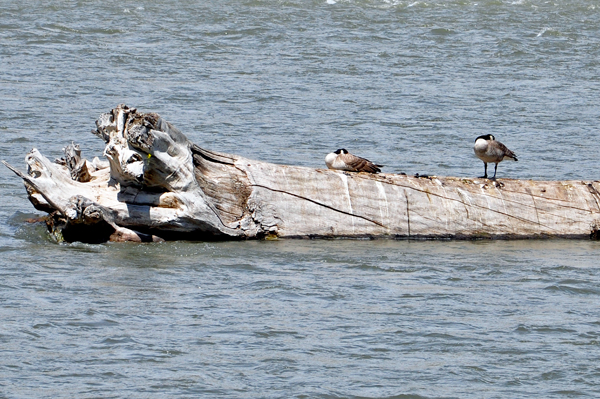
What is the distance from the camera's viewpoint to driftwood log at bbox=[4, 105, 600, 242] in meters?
10.3

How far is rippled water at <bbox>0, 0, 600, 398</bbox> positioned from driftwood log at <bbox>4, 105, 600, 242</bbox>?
0.77ft

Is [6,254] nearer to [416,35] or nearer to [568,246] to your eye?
[568,246]

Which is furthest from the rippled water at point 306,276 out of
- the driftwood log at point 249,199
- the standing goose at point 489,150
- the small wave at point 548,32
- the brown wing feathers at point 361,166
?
the small wave at point 548,32

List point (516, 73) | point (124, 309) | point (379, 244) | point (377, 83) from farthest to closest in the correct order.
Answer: point (516, 73) < point (377, 83) < point (379, 244) < point (124, 309)

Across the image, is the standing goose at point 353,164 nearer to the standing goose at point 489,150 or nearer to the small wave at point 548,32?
the standing goose at point 489,150

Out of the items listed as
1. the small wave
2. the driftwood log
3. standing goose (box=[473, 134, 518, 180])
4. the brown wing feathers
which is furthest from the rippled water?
the small wave

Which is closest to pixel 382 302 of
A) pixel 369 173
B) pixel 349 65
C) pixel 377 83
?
pixel 369 173

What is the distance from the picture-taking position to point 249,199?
1077 centimetres

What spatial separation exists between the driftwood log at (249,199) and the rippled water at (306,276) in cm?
24

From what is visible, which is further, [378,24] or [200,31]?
[378,24]

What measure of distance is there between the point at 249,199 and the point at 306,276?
166 cm

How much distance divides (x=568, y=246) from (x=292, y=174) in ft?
10.6

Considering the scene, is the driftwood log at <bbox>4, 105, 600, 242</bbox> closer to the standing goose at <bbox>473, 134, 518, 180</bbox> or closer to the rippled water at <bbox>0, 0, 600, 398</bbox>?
the rippled water at <bbox>0, 0, 600, 398</bbox>

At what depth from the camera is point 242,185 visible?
10.8 m
